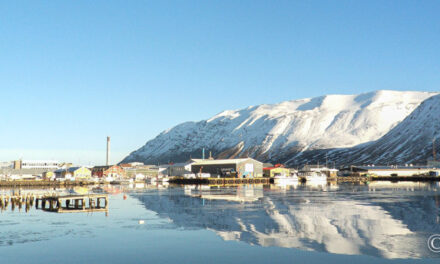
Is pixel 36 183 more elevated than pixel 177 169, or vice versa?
pixel 177 169

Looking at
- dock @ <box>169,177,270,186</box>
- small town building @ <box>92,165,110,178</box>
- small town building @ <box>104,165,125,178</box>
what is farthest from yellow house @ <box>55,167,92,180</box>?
dock @ <box>169,177,270,186</box>

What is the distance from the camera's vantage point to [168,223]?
4178 cm

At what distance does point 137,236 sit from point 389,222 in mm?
21187

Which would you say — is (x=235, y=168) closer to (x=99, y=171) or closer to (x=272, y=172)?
(x=272, y=172)

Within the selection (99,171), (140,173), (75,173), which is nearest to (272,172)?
(140,173)

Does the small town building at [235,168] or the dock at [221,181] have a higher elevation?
the small town building at [235,168]

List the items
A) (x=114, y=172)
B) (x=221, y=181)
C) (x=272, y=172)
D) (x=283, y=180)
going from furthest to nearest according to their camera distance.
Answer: (x=114, y=172) < (x=272, y=172) < (x=283, y=180) < (x=221, y=181)

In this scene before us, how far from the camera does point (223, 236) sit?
34.3 meters

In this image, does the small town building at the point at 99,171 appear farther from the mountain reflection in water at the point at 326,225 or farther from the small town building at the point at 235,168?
the mountain reflection in water at the point at 326,225

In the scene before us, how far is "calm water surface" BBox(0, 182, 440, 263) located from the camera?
27.3m

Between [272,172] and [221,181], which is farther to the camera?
[272,172]

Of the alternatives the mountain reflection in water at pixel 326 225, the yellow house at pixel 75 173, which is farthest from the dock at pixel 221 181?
the mountain reflection in water at pixel 326 225

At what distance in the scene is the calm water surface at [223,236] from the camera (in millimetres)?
27281

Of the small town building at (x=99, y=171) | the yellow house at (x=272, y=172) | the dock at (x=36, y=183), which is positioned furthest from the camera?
the small town building at (x=99, y=171)
